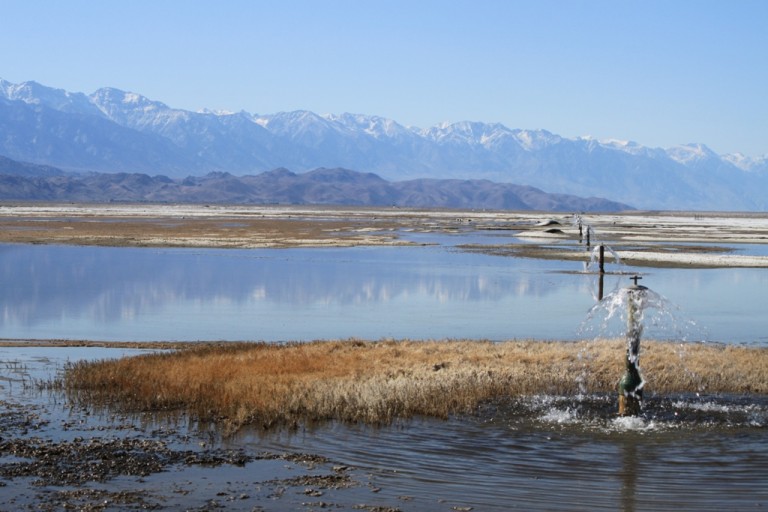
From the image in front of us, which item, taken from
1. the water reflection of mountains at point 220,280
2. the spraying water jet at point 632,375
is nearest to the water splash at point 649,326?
the water reflection of mountains at point 220,280

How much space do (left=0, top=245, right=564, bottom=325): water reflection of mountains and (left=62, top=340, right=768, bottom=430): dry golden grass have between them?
11701 mm

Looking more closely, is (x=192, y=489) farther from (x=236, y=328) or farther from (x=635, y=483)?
(x=236, y=328)

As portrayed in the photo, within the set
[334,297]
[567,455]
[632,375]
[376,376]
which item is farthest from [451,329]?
[567,455]

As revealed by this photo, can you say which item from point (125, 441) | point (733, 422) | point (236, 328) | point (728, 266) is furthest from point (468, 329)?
point (728, 266)

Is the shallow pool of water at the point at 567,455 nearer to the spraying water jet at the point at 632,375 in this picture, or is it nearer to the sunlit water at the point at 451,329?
the sunlit water at the point at 451,329

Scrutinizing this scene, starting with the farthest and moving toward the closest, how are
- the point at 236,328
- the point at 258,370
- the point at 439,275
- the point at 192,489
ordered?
1. the point at 439,275
2. the point at 236,328
3. the point at 258,370
4. the point at 192,489

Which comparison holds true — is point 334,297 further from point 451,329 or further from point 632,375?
point 632,375

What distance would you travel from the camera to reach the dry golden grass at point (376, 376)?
55.4 feet

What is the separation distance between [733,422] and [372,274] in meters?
32.7

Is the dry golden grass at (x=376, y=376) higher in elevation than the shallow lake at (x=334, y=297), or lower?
higher

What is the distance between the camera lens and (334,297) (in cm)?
3831

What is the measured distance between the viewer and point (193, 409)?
661 inches

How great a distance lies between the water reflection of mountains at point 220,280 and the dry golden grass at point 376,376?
11701mm

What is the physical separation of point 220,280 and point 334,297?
8003mm
